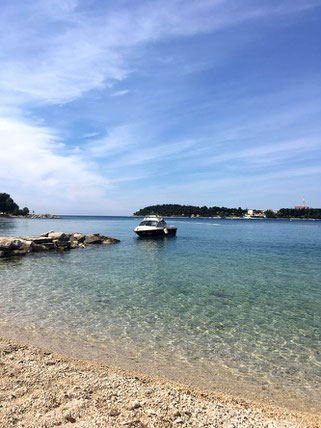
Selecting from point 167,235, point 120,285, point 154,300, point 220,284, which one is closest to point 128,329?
point 154,300

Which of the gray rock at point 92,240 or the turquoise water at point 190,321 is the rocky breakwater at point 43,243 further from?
the turquoise water at point 190,321

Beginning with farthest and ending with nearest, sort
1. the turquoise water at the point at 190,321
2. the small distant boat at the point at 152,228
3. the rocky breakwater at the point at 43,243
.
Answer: the small distant boat at the point at 152,228, the rocky breakwater at the point at 43,243, the turquoise water at the point at 190,321

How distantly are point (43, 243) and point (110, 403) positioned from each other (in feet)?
99.0

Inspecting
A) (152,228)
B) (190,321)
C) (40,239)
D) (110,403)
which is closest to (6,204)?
(152,228)

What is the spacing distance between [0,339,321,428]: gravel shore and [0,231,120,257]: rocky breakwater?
23.5 metres

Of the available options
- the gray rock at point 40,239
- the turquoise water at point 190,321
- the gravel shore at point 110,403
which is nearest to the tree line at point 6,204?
the gray rock at point 40,239

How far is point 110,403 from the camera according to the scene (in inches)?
209

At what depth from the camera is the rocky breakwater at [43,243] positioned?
1078 inches

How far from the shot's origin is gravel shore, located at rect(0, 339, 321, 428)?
4.79m

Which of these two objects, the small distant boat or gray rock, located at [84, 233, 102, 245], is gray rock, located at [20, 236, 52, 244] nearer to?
gray rock, located at [84, 233, 102, 245]

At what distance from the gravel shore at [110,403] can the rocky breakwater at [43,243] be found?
23.5 meters

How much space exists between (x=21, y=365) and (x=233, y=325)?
24.1 feet

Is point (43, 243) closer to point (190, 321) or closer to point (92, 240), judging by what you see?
point (92, 240)

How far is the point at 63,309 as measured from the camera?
11930 millimetres
